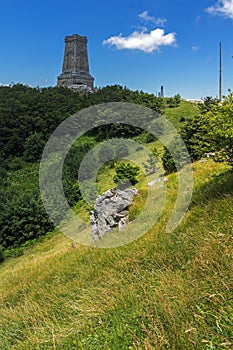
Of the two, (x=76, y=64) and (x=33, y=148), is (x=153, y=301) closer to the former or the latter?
(x=33, y=148)

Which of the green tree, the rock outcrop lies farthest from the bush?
the green tree

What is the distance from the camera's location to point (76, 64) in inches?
3533

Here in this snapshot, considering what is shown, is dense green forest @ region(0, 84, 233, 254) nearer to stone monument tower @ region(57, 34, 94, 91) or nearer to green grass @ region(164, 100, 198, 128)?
green grass @ region(164, 100, 198, 128)


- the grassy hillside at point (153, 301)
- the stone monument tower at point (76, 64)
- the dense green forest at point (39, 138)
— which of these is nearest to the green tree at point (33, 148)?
the dense green forest at point (39, 138)

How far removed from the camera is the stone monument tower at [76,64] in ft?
291

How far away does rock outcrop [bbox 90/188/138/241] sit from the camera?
12.6m

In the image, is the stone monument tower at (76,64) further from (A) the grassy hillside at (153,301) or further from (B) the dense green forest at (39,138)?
(A) the grassy hillside at (153,301)

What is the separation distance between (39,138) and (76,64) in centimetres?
4166

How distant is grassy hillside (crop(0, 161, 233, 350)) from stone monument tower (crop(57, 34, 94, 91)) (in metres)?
88.1

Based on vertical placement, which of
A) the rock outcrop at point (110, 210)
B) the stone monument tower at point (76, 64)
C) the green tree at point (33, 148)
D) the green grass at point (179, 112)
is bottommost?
the rock outcrop at point (110, 210)

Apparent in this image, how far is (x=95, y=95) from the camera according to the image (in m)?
77.2

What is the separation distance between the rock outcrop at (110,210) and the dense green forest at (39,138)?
560 centimetres

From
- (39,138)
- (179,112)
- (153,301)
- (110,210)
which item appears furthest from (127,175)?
(179,112)

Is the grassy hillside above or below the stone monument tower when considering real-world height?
below
